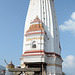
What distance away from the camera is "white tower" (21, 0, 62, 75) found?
22656mm

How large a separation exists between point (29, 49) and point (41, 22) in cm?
613

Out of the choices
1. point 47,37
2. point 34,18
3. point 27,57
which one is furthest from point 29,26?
point 27,57

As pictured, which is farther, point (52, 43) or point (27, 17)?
point (27, 17)

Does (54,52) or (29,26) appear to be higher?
(29,26)

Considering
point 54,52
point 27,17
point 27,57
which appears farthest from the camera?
point 27,17

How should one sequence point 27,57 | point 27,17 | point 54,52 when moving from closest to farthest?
point 27,57 < point 54,52 < point 27,17

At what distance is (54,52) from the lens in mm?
24500

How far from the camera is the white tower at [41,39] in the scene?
22.7 metres

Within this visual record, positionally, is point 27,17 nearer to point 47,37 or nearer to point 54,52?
point 47,37

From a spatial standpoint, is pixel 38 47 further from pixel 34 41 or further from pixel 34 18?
pixel 34 18

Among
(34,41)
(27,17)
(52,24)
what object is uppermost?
(27,17)

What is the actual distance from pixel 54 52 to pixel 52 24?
5.75 meters

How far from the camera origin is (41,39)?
2362 centimetres

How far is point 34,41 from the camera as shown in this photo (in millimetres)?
23828
